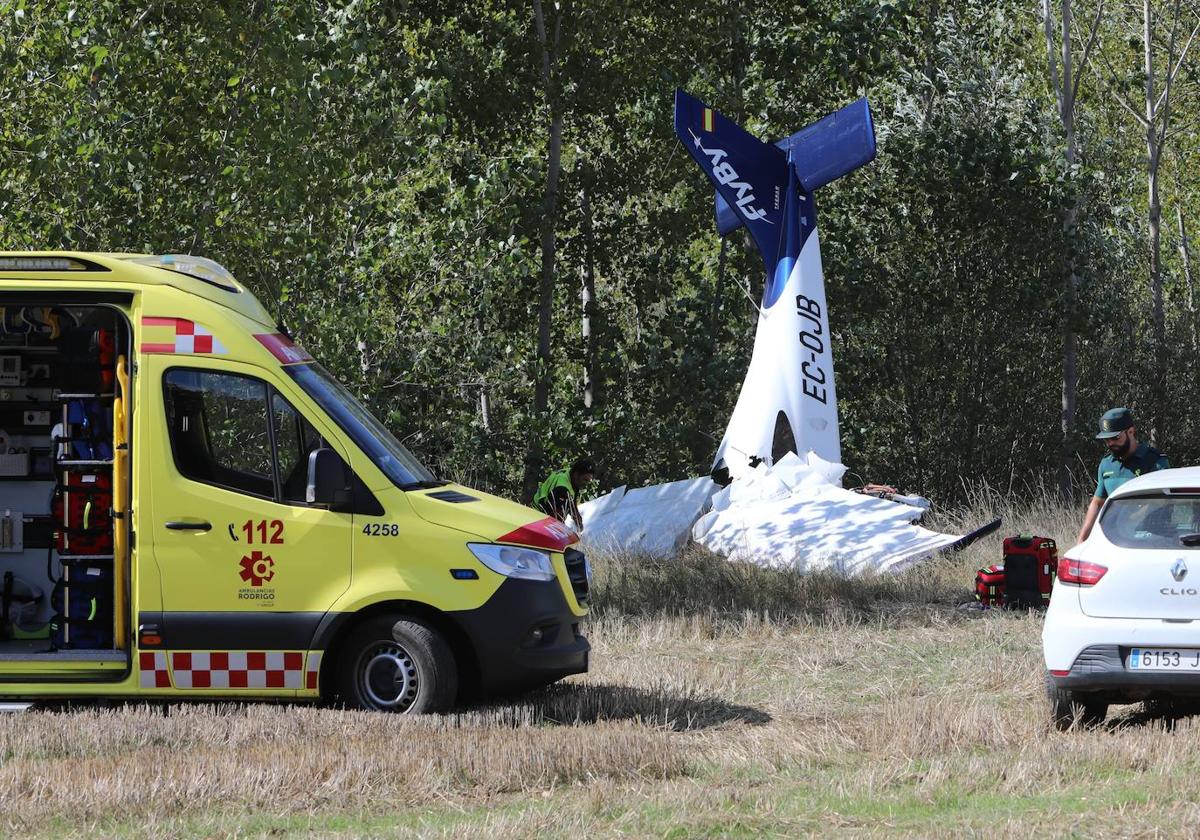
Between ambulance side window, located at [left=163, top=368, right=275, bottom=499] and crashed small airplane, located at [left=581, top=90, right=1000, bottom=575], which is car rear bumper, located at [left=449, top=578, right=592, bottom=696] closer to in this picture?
ambulance side window, located at [left=163, top=368, right=275, bottom=499]

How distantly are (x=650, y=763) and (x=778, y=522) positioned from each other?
30.5 ft

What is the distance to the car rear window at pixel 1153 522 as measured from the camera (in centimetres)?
812

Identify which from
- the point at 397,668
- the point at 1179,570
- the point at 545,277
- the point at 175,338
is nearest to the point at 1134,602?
the point at 1179,570

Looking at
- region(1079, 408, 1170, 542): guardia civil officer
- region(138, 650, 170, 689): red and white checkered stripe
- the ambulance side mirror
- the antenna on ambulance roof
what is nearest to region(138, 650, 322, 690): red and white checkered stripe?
region(138, 650, 170, 689): red and white checkered stripe

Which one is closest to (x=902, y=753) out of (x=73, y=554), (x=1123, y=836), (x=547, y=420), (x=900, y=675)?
(x=1123, y=836)

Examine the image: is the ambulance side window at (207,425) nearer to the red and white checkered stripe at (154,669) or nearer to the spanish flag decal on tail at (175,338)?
the spanish flag decal on tail at (175,338)

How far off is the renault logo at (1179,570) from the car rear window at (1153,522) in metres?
0.08

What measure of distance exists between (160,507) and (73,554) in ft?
2.54

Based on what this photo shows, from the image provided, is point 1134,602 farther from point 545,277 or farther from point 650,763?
point 545,277

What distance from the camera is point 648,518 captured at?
1742 cm

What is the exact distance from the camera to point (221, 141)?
54.7ft

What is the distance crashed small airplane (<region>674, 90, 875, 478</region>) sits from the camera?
62.4 ft

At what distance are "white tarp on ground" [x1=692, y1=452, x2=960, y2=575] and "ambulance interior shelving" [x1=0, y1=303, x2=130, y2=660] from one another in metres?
7.44

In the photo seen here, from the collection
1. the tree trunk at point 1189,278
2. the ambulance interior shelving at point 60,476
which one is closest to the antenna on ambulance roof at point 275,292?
the ambulance interior shelving at point 60,476
